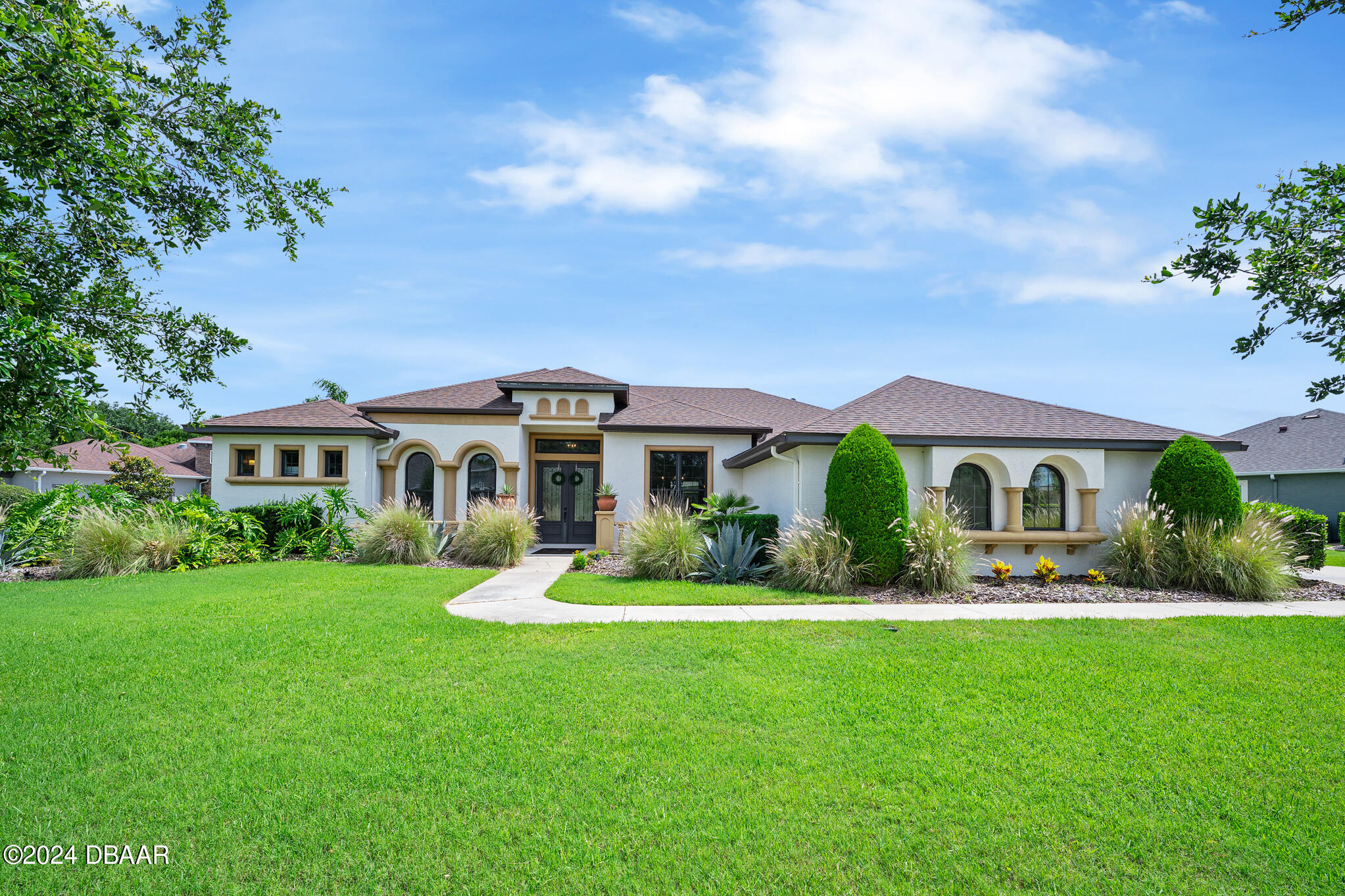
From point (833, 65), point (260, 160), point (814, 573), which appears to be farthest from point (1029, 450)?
point (260, 160)

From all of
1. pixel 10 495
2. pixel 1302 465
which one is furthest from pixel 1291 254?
pixel 10 495

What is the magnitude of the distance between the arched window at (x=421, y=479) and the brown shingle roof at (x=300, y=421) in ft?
3.42

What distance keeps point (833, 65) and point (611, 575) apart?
8337 mm

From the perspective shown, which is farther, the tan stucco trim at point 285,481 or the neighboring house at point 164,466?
the neighboring house at point 164,466

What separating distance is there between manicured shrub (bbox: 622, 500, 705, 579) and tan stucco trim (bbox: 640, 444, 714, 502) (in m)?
5.33

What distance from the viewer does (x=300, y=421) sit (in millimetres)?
17359

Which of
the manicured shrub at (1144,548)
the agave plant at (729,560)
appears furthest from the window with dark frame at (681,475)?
the manicured shrub at (1144,548)

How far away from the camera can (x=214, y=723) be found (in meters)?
4.36

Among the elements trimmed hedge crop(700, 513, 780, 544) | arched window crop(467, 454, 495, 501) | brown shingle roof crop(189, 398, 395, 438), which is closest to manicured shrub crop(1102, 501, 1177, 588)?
trimmed hedge crop(700, 513, 780, 544)

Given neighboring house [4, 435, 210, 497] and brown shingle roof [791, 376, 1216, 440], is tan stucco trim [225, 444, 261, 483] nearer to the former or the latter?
neighboring house [4, 435, 210, 497]

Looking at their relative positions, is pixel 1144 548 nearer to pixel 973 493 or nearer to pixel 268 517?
pixel 973 493

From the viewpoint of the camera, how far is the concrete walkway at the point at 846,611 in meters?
7.91

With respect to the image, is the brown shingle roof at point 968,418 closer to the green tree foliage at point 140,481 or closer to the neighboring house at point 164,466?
the green tree foliage at point 140,481

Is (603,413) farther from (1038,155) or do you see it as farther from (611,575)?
(1038,155)
